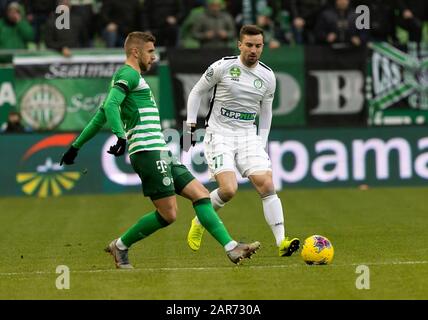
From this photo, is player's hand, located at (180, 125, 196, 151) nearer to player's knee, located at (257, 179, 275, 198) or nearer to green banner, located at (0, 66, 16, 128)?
player's knee, located at (257, 179, 275, 198)

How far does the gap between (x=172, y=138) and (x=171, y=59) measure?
7.04 ft

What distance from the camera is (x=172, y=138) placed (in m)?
22.7

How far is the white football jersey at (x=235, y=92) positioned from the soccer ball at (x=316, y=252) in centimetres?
200

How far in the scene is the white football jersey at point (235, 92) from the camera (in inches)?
508

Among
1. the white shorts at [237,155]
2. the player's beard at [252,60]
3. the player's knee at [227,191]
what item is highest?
the player's beard at [252,60]

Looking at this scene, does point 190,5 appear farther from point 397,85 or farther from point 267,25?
point 397,85

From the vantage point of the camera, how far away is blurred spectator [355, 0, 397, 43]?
80.8ft

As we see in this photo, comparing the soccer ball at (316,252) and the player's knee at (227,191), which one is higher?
the player's knee at (227,191)

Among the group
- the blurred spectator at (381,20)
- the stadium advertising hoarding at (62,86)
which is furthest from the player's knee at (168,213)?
the blurred spectator at (381,20)

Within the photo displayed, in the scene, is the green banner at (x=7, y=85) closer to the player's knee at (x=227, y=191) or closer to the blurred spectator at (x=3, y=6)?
the blurred spectator at (x=3, y=6)

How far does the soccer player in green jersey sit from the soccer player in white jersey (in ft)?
4.41

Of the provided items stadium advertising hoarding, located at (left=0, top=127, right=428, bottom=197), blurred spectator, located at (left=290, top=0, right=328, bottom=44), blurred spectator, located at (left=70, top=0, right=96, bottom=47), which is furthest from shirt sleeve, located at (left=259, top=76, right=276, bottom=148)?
blurred spectator, located at (left=290, top=0, right=328, bottom=44)

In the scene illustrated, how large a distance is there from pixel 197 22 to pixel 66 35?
2726 millimetres
